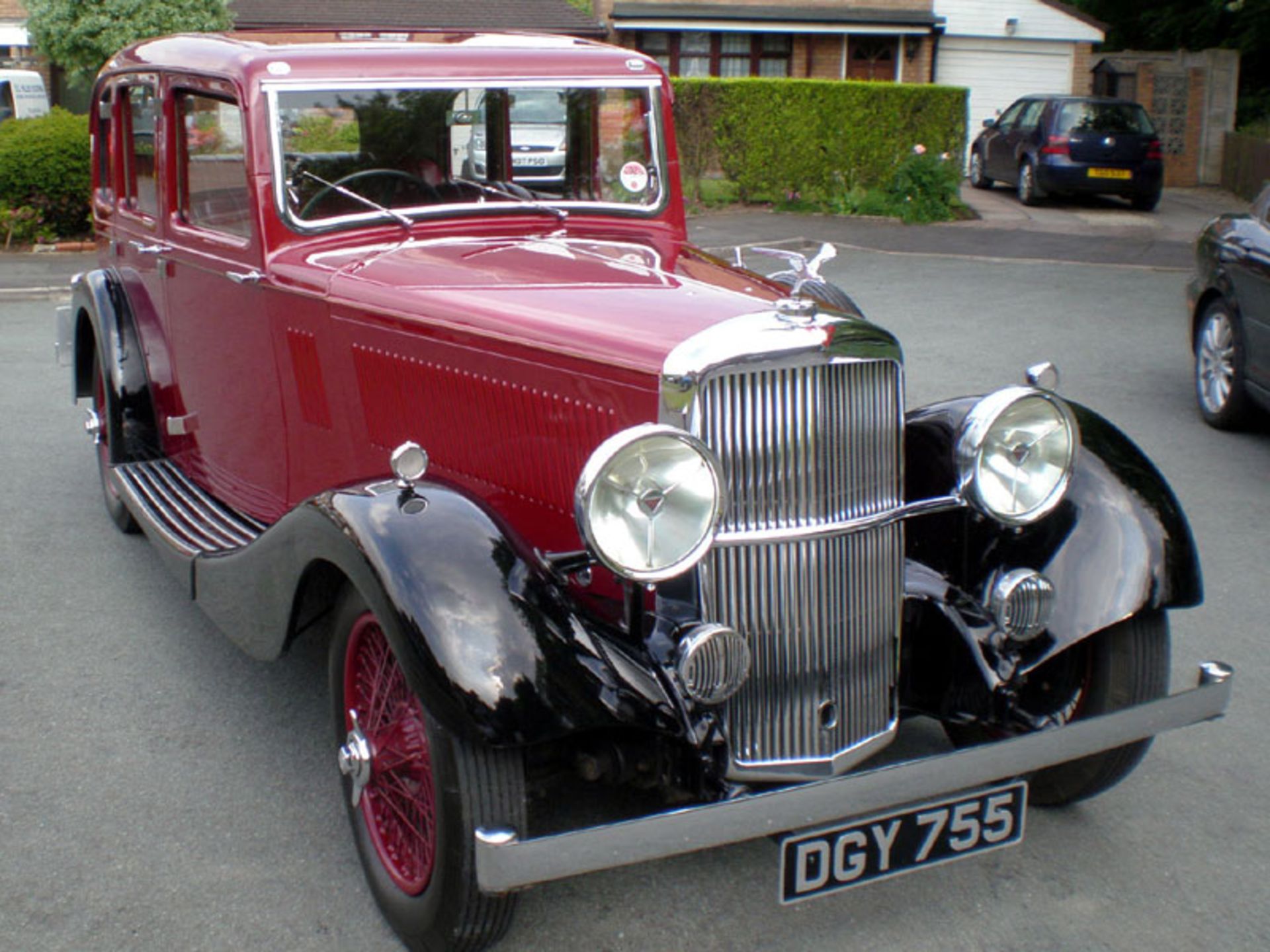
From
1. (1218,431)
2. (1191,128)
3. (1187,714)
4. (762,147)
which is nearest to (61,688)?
(1187,714)

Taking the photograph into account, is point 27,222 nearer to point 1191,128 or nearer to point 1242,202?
point 1242,202

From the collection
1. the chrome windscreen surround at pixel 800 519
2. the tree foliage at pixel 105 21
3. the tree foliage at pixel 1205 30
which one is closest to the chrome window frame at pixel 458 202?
the chrome windscreen surround at pixel 800 519

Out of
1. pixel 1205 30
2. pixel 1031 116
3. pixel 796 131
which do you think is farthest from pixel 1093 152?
pixel 1205 30

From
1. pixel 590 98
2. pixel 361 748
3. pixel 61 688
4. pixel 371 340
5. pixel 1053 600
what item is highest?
pixel 590 98

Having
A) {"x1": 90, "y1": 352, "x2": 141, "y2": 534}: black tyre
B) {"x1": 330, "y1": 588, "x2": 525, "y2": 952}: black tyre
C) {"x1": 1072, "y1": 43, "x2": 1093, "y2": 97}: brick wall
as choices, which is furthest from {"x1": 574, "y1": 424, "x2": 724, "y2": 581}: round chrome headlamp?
{"x1": 1072, "y1": 43, "x2": 1093, "y2": 97}: brick wall

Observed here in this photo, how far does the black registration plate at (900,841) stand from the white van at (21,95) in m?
20.1

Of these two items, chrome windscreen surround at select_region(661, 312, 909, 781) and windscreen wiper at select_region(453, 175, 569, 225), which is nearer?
chrome windscreen surround at select_region(661, 312, 909, 781)

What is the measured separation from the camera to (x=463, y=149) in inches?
167

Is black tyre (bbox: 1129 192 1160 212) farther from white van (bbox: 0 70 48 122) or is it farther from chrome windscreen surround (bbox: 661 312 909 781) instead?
chrome windscreen surround (bbox: 661 312 909 781)

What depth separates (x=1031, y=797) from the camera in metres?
3.46

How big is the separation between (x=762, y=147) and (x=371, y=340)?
574 inches

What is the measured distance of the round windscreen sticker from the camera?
4410mm

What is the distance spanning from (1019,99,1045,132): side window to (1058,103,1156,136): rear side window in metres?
0.56

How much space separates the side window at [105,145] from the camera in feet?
17.4
